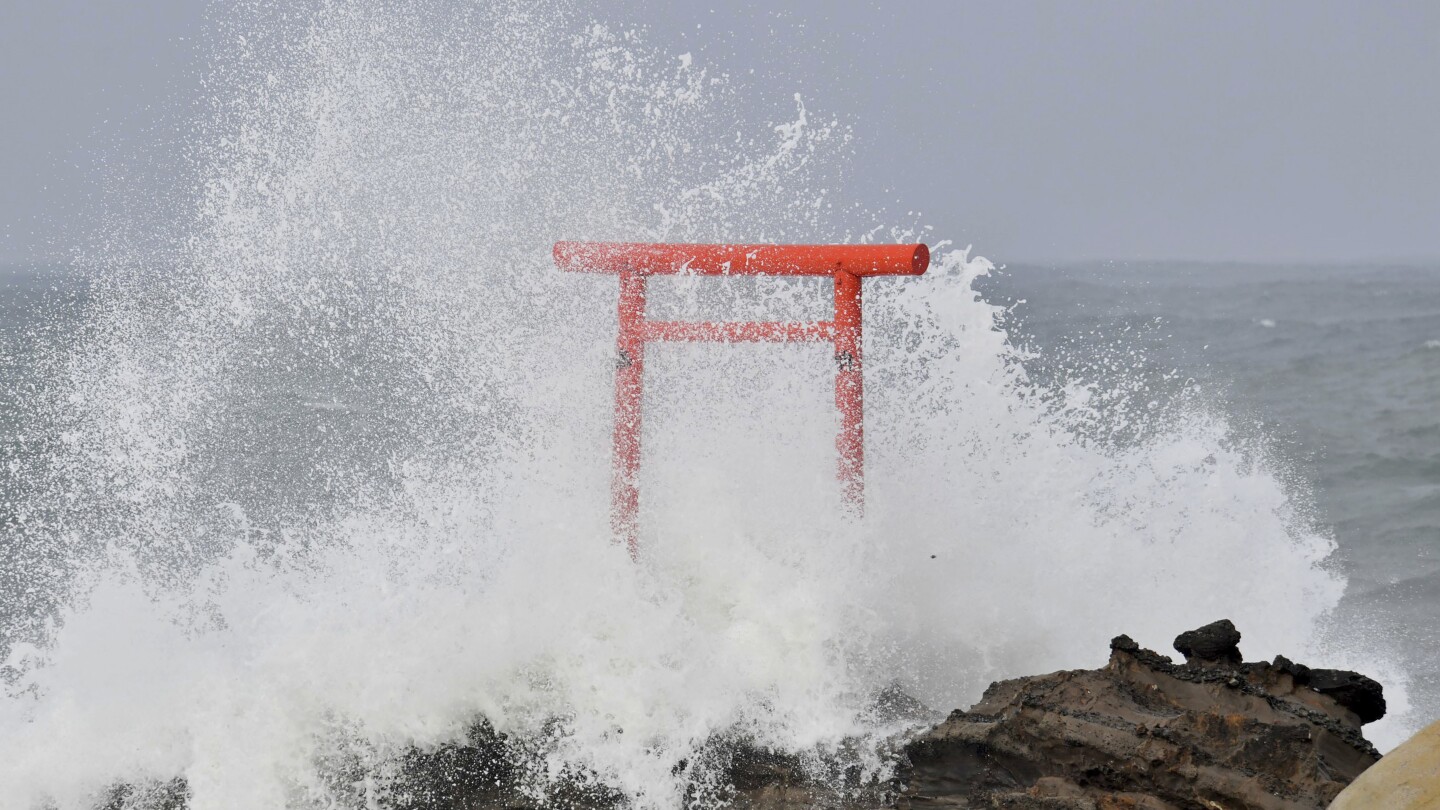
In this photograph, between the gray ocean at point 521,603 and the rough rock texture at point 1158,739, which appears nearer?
the rough rock texture at point 1158,739

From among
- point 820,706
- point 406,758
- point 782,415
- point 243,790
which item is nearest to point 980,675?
point 820,706

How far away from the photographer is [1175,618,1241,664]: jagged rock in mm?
2633

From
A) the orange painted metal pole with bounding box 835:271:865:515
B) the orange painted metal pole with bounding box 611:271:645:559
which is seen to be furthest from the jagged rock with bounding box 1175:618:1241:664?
the orange painted metal pole with bounding box 611:271:645:559

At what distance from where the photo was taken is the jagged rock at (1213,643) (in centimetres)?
263

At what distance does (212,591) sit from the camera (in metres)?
4.18

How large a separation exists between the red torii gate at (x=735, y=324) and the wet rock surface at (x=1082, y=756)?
1033 mm

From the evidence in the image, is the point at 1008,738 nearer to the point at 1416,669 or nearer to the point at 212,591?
the point at 212,591

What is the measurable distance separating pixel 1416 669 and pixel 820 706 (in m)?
3.53

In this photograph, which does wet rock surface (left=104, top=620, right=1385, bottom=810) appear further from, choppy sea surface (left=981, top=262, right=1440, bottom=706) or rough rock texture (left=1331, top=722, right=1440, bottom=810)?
choppy sea surface (left=981, top=262, right=1440, bottom=706)

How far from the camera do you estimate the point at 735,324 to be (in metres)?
3.96

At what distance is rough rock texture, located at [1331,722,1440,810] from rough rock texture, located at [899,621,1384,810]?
0.13 m

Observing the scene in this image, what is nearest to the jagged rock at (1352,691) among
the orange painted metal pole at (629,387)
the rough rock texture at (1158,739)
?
the rough rock texture at (1158,739)

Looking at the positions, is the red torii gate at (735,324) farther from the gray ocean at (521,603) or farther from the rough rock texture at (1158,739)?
the rough rock texture at (1158,739)

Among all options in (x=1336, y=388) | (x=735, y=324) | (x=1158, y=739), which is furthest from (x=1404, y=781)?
(x=1336, y=388)
